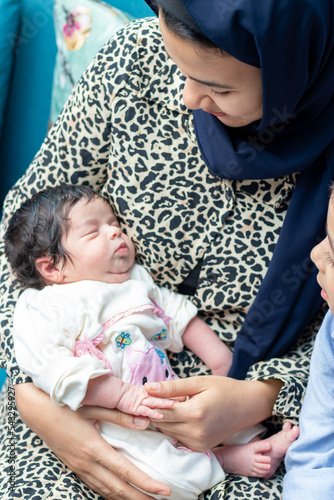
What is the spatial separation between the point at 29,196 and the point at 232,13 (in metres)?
0.85

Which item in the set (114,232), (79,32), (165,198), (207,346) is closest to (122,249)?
(114,232)

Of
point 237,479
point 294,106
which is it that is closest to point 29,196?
point 294,106

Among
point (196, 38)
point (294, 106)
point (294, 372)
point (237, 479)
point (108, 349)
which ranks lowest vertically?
point (237, 479)

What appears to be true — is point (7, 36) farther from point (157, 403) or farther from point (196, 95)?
point (157, 403)

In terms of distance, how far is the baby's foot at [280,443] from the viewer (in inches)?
58.9

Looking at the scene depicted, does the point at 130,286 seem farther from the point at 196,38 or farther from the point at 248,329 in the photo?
the point at 196,38

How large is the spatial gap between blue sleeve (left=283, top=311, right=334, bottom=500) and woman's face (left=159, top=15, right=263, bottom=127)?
537mm

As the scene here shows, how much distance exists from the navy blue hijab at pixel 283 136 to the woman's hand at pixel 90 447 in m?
0.38

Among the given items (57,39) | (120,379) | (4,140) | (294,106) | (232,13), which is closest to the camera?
(232,13)

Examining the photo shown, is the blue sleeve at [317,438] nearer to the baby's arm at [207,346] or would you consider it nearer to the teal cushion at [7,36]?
the baby's arm at [207,346]

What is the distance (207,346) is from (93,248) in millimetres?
394

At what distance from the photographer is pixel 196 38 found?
1.21m

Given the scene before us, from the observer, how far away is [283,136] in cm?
148

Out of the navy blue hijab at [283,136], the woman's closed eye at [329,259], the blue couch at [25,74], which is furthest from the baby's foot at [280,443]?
the blue couch at [25,74]
